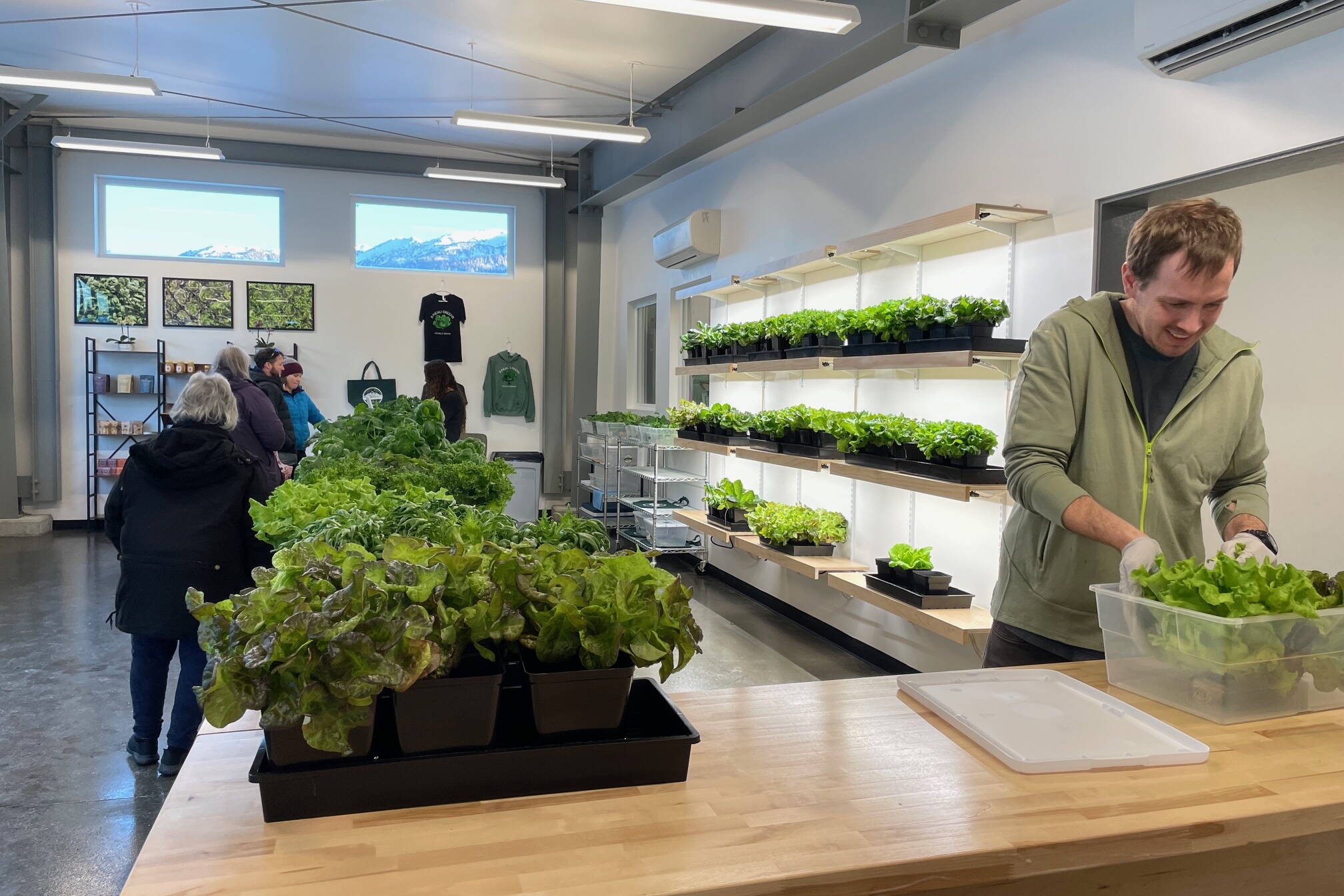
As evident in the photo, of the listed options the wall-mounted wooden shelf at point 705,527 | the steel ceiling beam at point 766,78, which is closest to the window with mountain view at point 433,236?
the steel ceiling beam at point 766,78

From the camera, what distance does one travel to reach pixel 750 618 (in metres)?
6.60

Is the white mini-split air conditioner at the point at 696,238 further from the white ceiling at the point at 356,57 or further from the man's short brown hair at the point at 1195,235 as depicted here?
the man's short brown hair at the point at 1195,235

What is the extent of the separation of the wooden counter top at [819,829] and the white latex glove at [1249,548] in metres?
0.34

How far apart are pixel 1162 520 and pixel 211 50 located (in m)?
7.37

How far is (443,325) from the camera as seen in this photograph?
10367mm

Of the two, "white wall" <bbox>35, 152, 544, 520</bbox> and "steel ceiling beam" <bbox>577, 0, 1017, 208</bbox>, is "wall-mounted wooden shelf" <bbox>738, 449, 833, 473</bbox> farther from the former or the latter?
"white wall" <bbox>35, 152, 544, 520</bbox>

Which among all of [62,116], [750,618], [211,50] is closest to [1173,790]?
[750,618]

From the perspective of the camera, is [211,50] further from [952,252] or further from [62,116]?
[952,252]

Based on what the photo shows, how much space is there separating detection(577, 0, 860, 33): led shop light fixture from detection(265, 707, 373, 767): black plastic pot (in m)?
3.80

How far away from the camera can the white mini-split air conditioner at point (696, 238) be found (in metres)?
7.63

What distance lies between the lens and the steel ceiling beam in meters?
4.45

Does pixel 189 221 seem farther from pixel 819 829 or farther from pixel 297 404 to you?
pixel 819 829

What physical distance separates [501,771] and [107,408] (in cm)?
989

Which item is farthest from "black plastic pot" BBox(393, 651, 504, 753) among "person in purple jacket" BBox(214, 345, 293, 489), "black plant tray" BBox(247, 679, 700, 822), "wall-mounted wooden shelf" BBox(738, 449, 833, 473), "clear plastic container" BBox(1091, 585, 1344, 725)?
"person in purple jacket" BBox(214, 345, 293, 489)
